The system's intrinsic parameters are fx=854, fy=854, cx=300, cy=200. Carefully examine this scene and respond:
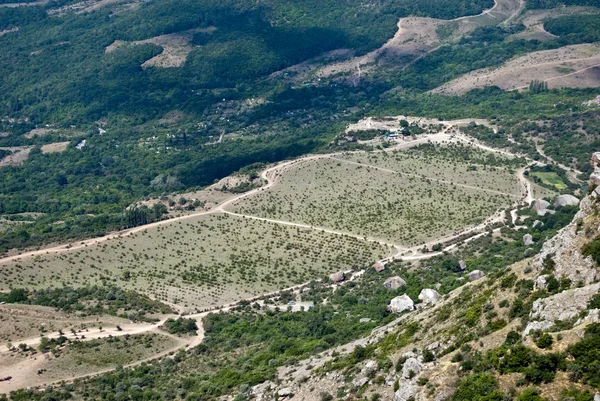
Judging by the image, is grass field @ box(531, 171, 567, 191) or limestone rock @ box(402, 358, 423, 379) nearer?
limestone rock @ box(402, 358, 423, 379)

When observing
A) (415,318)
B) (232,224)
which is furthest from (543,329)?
(232,224)

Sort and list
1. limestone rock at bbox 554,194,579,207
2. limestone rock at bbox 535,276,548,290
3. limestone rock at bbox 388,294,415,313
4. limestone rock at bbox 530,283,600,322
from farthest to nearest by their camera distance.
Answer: limestone rock at bbox 554,194,579,207 < limestone rock at bbox 388,294,415,313 < limestone rock at bbox 535,276,548,290 < limestone rock at bbox 530,283,600,322

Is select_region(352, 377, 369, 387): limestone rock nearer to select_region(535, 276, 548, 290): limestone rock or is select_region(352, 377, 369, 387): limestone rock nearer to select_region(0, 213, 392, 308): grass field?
select_region(535, 276, 548, 290): limestone rock

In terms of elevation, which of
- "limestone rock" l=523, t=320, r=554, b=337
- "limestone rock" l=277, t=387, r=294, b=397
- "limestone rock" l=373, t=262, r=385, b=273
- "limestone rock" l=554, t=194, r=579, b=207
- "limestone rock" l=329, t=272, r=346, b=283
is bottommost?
"limestone rock" l=554, t=194, r=579, b=207

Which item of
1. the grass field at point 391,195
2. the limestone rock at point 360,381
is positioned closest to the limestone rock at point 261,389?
the limestone rock at point 360,381

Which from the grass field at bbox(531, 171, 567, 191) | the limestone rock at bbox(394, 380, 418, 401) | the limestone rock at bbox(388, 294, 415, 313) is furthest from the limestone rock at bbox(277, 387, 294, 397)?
the grass field at bbox(531, 171, 567, 191)
